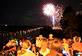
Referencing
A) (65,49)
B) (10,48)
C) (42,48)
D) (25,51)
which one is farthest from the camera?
(65,49)

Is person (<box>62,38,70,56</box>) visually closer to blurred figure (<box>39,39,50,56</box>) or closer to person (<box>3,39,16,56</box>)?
blurred figure (<box>39,39,50,56</box>)

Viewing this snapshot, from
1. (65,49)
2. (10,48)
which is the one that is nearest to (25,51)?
(10,48)

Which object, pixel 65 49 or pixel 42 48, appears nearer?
pixel 42 48

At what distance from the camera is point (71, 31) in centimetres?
703

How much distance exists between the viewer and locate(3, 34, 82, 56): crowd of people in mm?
3946

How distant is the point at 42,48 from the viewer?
400 centimetres

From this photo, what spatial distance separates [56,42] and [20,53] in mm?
1040

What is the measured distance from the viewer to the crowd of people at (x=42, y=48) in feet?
12.9

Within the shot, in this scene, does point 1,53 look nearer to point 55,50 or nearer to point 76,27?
point 55,50

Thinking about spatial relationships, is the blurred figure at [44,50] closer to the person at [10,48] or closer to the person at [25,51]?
→ the person at [25,51]

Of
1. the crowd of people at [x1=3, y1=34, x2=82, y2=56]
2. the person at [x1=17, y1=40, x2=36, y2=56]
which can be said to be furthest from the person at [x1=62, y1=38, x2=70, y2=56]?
the person at [x1=17, y1=40, x2=36, y2=56]

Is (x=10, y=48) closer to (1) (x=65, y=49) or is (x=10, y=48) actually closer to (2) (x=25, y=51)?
(2) (x=25, y=51)

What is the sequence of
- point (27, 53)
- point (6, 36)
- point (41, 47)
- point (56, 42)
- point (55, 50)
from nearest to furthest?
point (27, 53)
point (41, 47)
point (55, 50)
point (56, 42)
point (6, 36)

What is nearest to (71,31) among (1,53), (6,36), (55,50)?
(6,36)
